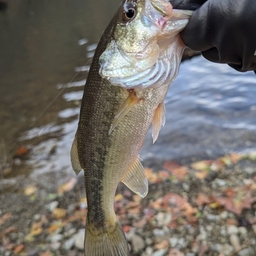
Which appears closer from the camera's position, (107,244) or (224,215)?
(107,244)

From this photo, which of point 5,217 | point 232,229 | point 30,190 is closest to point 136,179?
point 232,229

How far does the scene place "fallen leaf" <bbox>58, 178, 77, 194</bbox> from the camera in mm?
4234

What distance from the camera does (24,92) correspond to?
26.8ft

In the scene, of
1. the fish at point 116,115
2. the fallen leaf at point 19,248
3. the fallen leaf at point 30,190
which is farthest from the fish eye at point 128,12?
the fallen leaf at point 30,190

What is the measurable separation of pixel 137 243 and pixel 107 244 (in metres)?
0.82

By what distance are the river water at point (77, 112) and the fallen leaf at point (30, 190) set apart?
0.24 metres

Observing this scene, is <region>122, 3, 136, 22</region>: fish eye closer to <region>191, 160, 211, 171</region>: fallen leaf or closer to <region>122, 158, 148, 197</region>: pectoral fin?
<region>122, 158, 148, 197</region>: pectoral fin

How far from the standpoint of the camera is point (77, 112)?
21.0 feet

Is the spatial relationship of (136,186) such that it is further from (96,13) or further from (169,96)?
(96,13)

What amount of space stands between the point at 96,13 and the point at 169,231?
15881mm

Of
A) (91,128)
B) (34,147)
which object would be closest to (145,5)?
(91,128)

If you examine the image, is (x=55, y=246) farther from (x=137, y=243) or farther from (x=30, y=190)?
(x=30, y=190)

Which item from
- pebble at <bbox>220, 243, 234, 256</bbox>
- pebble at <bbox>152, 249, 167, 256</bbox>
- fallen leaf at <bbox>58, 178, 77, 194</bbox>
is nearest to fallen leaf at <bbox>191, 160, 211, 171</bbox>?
pebble at <bbox>220, 243, 234, 256</bbox>

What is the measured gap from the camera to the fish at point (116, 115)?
68.1 inches
